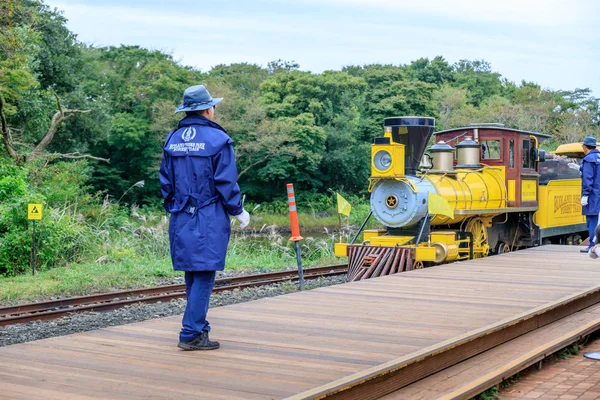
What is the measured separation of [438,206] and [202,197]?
21.5 ft

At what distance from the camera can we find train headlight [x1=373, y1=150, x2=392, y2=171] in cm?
1137

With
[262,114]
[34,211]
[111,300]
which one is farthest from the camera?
[262,114]

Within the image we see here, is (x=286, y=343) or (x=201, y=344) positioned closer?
(x=201, y=344)

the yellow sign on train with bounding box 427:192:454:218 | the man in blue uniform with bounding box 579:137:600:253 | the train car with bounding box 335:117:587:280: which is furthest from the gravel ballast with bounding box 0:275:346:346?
the man in blue uniform with bounding box 579:137:600:253

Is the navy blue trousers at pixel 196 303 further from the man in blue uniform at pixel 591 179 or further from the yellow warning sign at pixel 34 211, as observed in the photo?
the yellow warning sign at pixel 34 211

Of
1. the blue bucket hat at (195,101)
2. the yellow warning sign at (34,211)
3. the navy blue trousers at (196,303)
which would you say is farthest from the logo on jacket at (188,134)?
the yellow warning sign at (34,211)

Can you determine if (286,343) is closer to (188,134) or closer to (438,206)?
(188,134)

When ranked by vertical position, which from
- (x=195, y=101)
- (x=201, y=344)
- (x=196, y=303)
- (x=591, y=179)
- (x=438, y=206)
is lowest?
(x=201, y=344)

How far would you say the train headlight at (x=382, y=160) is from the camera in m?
11.4

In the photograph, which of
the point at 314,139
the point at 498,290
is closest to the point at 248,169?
the point at 314,139

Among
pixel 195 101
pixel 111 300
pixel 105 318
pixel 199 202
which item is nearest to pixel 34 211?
pixel 111 300

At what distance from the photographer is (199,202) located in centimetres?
484

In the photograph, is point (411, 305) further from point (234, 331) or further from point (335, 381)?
point (335, 381)

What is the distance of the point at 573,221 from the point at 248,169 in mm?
27390
